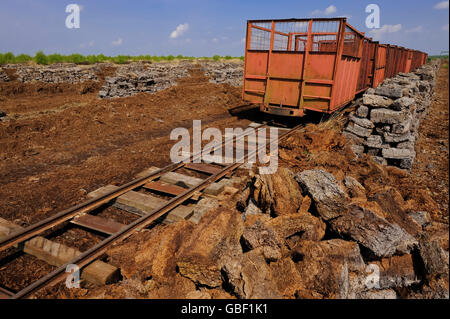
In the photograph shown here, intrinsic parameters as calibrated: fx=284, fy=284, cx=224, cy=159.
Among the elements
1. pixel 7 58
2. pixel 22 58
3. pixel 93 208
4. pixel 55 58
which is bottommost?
pixel 93 208

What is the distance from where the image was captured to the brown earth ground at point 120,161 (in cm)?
397

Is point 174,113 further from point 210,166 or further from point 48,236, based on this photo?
point 48,236

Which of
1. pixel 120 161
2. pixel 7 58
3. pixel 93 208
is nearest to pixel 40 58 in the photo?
pixel 7 58

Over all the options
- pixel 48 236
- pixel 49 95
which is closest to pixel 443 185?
pixel 48 236

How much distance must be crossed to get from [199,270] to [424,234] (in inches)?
114

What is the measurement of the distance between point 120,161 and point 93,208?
2.45m

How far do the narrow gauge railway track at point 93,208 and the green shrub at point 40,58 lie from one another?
2777 centimetres

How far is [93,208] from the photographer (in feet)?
16.3

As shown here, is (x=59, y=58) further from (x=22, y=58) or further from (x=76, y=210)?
(x=76, y=210)

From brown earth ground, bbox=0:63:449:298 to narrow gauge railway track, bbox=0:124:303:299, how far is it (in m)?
0.16

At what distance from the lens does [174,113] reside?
12.9 metres

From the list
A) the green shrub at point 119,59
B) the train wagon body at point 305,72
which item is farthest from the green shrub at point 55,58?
the train wagon body at point 305,72

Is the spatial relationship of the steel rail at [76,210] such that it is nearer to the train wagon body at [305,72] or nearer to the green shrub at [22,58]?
the train wagon body at [305,72]

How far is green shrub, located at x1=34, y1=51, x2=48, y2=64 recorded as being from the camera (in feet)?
89.0
